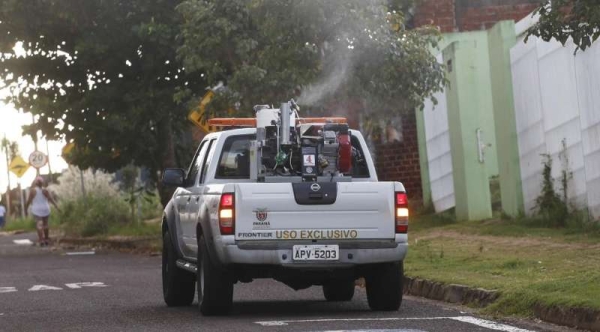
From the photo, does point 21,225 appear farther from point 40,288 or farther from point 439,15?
point 40,288

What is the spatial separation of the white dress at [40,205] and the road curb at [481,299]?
19190 mm

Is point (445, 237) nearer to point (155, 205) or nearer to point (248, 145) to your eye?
point (248, 145)

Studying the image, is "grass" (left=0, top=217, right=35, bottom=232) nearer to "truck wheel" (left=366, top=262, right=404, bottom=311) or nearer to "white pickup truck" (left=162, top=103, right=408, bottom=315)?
"white pickup truck" (left=162, top=103, right=408, bottom=315)

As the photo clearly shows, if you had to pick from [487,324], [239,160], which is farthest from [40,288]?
[487,324]

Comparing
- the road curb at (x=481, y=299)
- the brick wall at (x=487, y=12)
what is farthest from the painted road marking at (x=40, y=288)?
the brick wall at (x=487, y=12)

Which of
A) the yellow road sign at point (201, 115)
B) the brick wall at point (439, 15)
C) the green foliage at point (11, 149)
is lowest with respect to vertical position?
the yellow road sign at point (201, 115)

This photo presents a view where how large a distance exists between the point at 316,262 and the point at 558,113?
9.14 m

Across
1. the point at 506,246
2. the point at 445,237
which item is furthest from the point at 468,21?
the point at 506,246

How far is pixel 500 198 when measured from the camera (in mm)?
25859

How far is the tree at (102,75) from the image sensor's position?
91.2ft

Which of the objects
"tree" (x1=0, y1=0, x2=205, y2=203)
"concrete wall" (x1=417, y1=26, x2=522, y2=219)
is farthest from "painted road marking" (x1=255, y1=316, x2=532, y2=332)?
"tree" (x1=0, y1=0, x2=205, y2=203)

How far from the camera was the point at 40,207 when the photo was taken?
→ 34188mm

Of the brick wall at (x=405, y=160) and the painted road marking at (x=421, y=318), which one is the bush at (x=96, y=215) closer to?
the brick wall at (x=405, y=160)

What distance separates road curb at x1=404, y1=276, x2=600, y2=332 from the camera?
1155 centimetres
